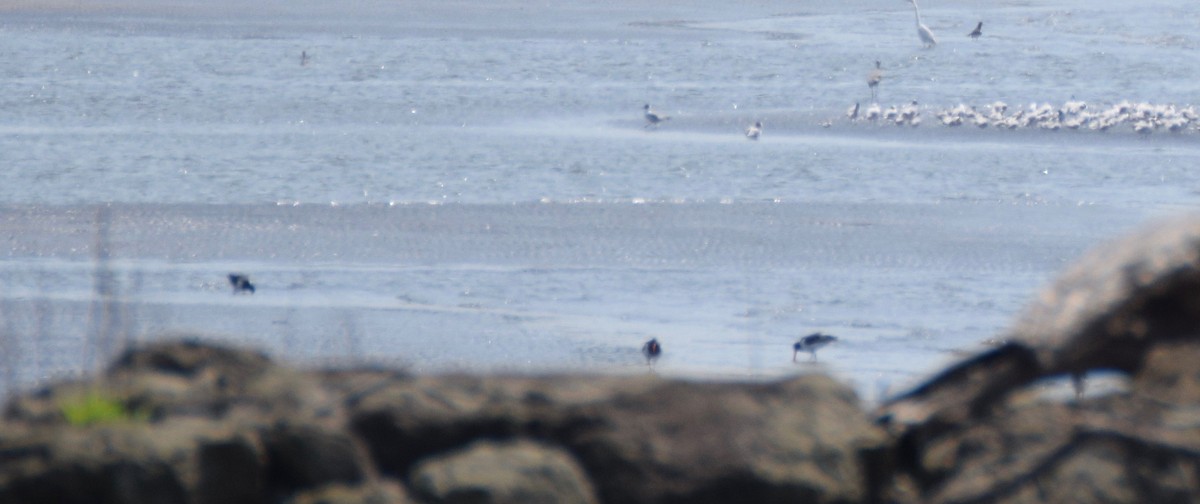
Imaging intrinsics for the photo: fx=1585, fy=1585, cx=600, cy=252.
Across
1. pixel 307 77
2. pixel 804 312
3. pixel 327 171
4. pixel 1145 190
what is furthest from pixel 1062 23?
pixel 804 312

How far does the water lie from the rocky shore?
542 millimetres

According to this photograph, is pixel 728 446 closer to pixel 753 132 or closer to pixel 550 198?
pixel 550 198

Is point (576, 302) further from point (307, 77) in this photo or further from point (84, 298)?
point (307, 77)

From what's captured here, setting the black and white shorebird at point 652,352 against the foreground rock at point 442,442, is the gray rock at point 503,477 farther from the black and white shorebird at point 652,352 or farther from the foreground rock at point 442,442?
the black and white shorebird at point 652,352

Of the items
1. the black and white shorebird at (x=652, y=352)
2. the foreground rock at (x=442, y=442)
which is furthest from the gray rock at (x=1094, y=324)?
the black and white shorebird at (x=652, y=352)

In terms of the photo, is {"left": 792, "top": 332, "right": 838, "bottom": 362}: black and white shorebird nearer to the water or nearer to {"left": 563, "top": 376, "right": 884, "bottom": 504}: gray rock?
the water

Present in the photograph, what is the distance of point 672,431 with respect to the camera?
2545 millimetres

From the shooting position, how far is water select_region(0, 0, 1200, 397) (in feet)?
28.8

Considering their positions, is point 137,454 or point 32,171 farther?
point 32,171

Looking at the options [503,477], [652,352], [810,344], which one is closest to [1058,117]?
[810,344]

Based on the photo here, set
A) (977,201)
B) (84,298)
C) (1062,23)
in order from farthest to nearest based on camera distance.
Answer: (1062,23) < (977,201) < (84,298)

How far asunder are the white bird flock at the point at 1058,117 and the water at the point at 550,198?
0.95 ft

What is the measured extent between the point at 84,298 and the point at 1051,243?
6.94 meters

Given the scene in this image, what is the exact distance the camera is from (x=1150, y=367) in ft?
8.78
